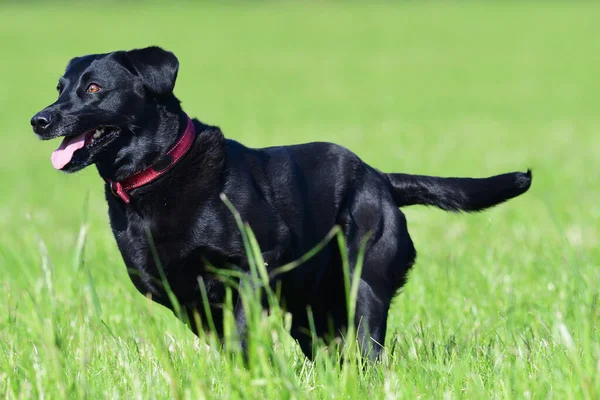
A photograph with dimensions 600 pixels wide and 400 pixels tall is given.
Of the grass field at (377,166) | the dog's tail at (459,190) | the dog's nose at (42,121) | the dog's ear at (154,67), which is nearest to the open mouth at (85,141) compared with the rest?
the dog's nose at (42,121)

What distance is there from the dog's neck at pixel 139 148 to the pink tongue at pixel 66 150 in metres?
0.12

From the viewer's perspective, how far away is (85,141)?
376 centimetres

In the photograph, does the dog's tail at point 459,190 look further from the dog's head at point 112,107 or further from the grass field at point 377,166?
the dog's head at point 112,107

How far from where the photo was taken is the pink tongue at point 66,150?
11.8 ft

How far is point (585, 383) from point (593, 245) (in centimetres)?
455

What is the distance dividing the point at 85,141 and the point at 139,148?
0.23m

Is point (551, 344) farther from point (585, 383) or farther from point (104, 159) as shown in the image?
point (104, 159)

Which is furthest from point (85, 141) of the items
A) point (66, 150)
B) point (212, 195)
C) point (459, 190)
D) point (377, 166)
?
point (377, 166)

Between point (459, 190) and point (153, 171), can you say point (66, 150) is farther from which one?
point (459, 190)

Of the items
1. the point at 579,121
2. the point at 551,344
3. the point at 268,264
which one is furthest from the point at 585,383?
the point at 579,121

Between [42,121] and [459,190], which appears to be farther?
[459,190]

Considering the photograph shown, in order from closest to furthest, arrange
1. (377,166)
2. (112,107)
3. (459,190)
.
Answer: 1. (112,107)
2. (459,190)
3. (377,166)

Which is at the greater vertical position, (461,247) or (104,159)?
(104,159)

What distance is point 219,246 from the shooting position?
352cm
